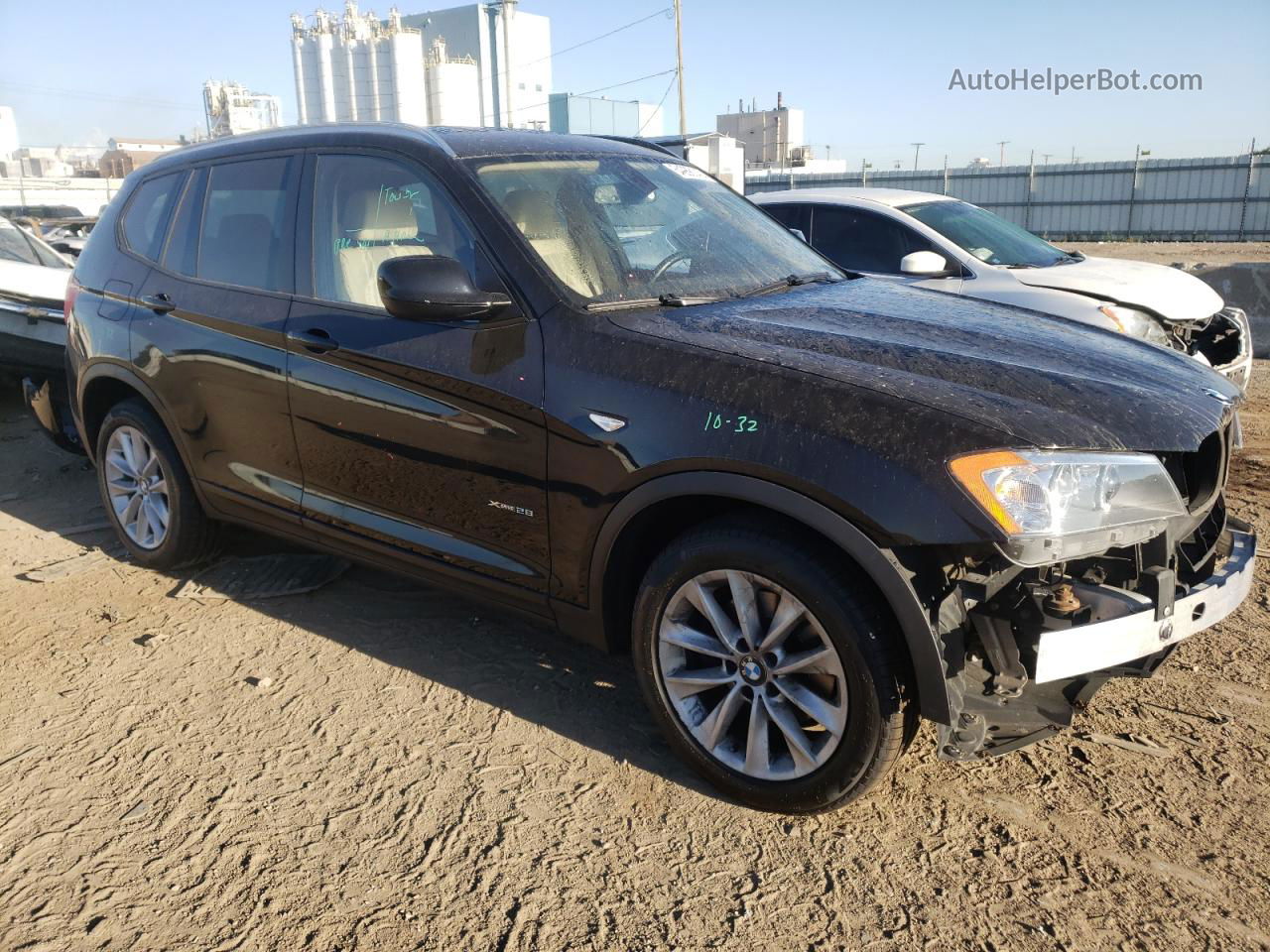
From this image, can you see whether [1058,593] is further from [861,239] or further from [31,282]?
[31,282]

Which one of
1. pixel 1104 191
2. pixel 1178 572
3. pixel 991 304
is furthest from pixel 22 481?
pixel 1104 191

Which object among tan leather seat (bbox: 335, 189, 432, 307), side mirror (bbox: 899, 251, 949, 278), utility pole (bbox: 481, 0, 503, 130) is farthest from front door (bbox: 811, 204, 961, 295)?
utility pole (bbox: 481, 0, 503, 130)

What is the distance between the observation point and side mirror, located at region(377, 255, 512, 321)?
122 inches

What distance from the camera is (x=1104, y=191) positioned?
91.9 ft

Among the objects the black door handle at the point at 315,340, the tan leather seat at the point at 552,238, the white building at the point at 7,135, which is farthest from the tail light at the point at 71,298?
the white building at the point at 7,135

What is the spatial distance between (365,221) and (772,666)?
2224mm

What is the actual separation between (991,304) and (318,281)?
2494mm

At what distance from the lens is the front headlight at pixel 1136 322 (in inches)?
257

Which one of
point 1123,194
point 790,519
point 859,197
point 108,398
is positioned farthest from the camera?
point 1123,194

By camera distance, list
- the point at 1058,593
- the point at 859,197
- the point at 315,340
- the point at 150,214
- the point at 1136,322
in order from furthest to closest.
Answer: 1. the point at 859,197
2. the point at 1136,322
3. the point at 150,214
4. the point at 315,340
5. the point at 1058,593

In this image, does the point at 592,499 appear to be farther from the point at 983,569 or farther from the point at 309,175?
the point at 309,175

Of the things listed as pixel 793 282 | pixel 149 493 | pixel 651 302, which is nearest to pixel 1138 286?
pixel 793 282

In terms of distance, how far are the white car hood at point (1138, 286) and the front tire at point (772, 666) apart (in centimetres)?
501

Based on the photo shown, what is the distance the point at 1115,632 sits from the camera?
2.53 meters
